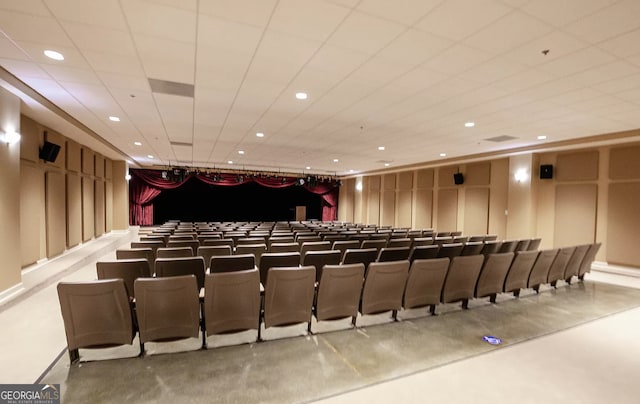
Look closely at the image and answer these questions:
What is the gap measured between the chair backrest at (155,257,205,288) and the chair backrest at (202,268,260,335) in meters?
0.84

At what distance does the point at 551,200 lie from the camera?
898 cm

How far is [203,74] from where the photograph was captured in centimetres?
423

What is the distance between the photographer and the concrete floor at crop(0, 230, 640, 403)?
243 cm

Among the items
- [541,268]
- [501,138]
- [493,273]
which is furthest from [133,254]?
[501,138]

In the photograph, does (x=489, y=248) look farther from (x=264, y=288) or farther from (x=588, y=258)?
(x=264, y=288)

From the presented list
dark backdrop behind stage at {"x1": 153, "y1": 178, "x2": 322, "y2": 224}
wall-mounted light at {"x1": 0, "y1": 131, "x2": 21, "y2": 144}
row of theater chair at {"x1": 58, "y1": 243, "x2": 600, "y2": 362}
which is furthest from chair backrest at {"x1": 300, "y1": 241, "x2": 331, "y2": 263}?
dark backdrop behind stage at {"x1": 153, "y1": 178, "x2": 322, "y2": 224}

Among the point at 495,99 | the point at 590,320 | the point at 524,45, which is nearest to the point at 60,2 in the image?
the point at 524,45

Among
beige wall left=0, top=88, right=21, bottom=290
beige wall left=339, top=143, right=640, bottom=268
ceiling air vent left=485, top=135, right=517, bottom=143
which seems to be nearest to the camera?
beige wall left=0, top=88, right=21, bottom=290

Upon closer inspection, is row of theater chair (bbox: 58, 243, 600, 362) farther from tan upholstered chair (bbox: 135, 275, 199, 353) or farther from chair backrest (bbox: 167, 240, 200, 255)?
chair backrest (bbox: 167, 240, 200, 255)

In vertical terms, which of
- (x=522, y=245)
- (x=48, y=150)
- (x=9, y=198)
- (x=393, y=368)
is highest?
(x=48, y=150)

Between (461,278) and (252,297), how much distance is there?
3.03 metres

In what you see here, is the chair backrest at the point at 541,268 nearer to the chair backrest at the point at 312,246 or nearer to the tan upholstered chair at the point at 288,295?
the chair backrest at the point at 312,246

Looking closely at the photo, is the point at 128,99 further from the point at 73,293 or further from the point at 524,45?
the point at 524,45

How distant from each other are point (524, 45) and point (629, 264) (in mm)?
7582
